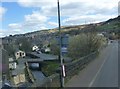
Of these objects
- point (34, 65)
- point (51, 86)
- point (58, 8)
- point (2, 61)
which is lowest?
point (34, 65)

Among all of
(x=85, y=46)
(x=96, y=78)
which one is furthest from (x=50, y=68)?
(x=96, y=78)

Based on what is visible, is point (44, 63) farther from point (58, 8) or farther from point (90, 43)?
point (58, 8)

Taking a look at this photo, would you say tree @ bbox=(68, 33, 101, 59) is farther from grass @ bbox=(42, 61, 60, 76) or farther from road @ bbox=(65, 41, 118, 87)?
road @ bbox=(65, 41, 118, 87)

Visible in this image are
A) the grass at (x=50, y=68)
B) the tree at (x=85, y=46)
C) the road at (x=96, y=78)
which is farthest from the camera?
the grass at (x=50, y=68)

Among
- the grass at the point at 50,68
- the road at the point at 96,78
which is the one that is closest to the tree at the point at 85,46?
the grass at the point at 50,68

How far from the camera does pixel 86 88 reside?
12.8 meters

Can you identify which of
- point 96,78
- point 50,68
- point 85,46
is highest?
point 96,78

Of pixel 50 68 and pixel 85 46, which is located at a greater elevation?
pixel 85 46

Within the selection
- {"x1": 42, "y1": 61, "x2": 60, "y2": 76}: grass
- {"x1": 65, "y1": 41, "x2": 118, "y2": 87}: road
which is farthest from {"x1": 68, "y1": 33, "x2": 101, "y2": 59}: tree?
{"x1": 65, "y1": 41, "x2": 118, "y2": 87}: road

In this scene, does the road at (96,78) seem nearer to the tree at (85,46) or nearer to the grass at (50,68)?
the tree at (85,46)

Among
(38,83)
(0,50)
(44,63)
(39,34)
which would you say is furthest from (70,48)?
(39,34)

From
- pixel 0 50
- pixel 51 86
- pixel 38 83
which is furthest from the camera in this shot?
pixel 0 50

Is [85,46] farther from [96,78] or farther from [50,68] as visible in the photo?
[96,78]

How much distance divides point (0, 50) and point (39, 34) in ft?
269
